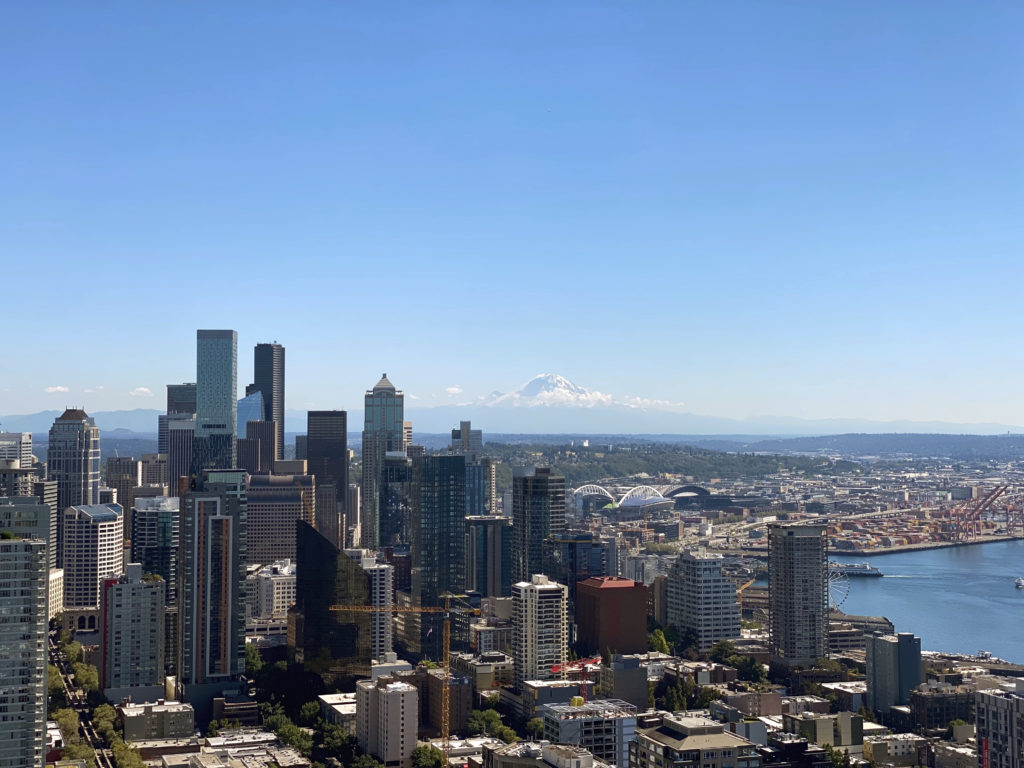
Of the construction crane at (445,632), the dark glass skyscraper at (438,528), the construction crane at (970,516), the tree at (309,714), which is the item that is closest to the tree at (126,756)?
the tree at (309,714)

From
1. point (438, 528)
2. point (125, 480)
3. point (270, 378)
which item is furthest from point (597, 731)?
point (270, 378)

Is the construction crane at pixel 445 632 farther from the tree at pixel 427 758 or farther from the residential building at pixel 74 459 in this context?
the residential building at pixel 74 459

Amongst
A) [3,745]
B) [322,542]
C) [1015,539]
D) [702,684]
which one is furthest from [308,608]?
[1015,539]

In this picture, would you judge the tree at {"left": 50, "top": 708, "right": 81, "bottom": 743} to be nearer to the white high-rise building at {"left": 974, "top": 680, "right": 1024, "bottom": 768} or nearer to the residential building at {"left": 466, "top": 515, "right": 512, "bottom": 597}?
the white high-rise building at {"left": 974, "top": 680, "right": 1024, "bottom": 768}

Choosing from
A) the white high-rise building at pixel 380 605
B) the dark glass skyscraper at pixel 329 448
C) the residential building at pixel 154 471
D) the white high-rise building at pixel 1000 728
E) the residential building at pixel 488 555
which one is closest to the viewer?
the white high-rise building at pixel 1000 728

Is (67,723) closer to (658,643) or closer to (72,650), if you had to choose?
(72,650)

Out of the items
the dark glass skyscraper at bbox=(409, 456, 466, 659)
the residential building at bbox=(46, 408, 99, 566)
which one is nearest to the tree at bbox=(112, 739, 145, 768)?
the dark glass skyscraper at bbox=(409, 456, 466, 659)

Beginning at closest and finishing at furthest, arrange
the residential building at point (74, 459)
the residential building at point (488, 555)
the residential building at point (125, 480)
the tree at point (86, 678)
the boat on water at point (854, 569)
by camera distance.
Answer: the tree at point (86, 678), the residential building at point (488, 555), the residential building at point (74, 459), the residential building at point (125, 480), the boat on water at point (854, 569)
